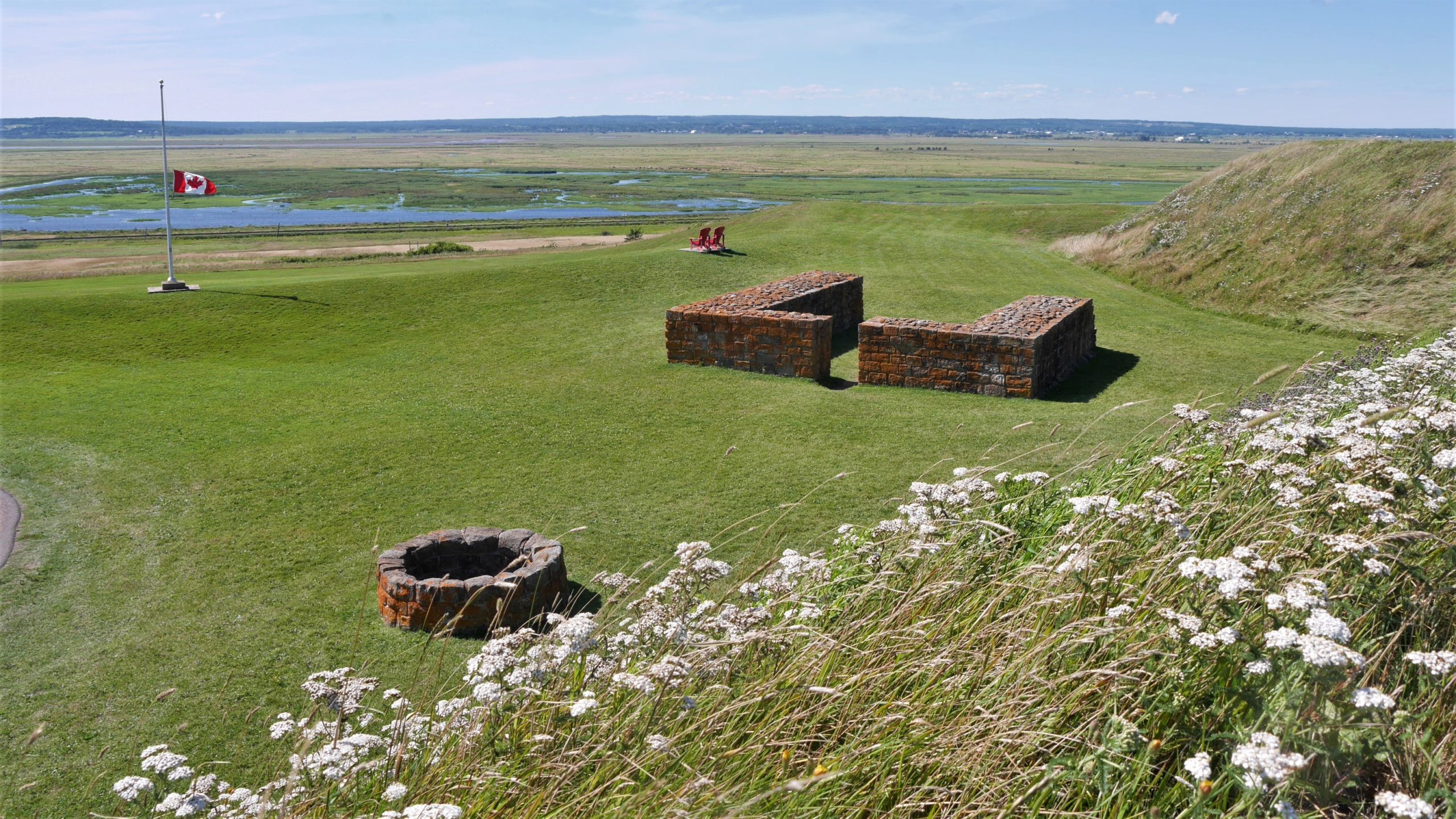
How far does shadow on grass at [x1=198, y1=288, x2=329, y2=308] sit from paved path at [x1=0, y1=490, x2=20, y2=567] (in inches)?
361

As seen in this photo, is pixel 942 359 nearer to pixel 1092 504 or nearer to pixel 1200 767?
pixel 1092 504

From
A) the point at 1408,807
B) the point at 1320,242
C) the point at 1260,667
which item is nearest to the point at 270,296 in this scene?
the point at 1260,667

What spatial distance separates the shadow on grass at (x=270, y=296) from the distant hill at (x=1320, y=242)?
1825 centimetres

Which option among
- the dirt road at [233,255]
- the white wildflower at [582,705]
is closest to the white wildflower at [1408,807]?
the white wildflower at [582,705]

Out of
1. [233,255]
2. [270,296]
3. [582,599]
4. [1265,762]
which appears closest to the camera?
[1265,762]

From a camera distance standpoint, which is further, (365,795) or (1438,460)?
(1438,460)

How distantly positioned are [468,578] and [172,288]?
14.8 meters

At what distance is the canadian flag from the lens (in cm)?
Answer: 1973

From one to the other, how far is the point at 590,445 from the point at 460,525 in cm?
261

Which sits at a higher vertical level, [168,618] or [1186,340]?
[1186,340]

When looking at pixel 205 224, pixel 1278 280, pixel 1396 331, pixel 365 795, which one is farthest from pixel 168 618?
pixel 205 224

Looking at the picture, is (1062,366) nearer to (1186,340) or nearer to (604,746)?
(1186,340)

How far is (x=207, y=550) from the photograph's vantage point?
8273 millimetres

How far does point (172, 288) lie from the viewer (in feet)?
62.3
